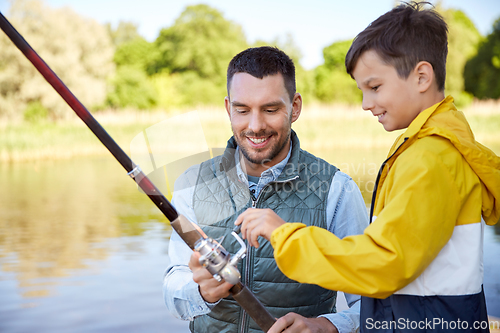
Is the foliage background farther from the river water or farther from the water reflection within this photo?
the river water

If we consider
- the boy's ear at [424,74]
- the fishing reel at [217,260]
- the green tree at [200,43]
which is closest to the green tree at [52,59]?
the green tree at [200,43]

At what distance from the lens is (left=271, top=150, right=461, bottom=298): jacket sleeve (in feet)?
4.12

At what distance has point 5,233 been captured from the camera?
9164mm

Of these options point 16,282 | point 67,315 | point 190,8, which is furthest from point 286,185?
point 190,8

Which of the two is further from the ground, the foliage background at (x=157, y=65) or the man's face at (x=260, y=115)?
the foliage background at (x=157, y=65)

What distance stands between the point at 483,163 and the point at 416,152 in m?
0.20

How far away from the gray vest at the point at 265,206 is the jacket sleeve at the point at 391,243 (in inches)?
25.3

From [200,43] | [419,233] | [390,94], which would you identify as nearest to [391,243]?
[419,233]

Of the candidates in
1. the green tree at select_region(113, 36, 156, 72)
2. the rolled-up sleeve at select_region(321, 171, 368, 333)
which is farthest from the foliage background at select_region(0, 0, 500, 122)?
the rolled-up sleeve at select_region(321, 171, 368, 333)

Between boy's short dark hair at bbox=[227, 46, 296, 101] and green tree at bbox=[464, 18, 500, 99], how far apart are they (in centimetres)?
3030

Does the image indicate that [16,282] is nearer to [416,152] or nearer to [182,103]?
[416,152]

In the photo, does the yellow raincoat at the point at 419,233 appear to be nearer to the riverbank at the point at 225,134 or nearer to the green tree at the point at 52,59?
the riverbank at the point at 225,134

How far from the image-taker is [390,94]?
1.49 meters

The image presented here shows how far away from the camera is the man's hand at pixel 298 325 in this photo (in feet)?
5.35
